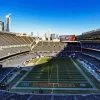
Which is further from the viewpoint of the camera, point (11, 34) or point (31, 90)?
point (11, 34)

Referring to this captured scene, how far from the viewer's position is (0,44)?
64.2 metres

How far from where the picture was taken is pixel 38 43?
356 ft

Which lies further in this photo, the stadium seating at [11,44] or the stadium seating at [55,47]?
the stadium seating at [55,47]

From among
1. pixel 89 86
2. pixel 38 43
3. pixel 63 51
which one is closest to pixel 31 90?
pixel 89 86

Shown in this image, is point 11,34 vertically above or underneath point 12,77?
above

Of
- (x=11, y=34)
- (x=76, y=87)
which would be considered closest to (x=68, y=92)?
(x=76, y=87)

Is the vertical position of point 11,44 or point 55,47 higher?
point 11,44

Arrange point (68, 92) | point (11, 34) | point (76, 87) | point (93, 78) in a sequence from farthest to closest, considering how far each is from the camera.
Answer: point (11, 34) → point (93, 78) → point (76, 87) → point (68, 92)

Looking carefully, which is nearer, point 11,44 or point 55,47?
point 11,44

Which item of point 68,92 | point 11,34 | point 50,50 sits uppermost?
point 11,34

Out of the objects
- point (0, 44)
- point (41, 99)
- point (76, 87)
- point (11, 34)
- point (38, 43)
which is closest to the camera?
point (41, 99)

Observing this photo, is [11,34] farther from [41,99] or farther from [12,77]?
[41,99]

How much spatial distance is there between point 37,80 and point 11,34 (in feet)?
159

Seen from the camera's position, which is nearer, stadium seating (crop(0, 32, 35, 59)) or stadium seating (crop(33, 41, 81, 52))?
stadium seating (crop(0, 32, 35, 59))
